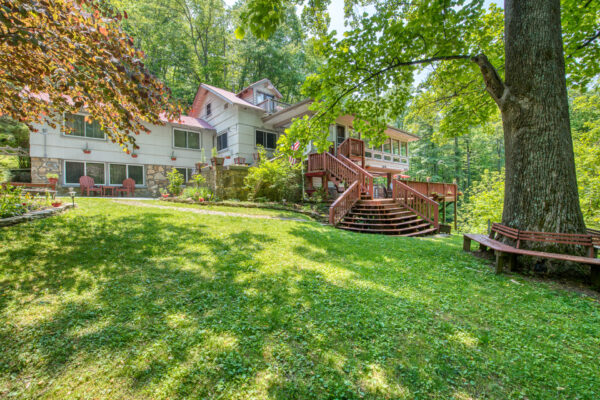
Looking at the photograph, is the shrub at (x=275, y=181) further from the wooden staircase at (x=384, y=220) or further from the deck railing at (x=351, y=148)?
the wooden staircase at (x=384, y=220)

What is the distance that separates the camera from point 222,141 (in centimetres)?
1748

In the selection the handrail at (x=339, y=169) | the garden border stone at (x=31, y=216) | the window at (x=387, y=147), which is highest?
the window at (x=387, y=147)

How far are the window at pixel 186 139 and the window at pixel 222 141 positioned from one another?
1.41 meters

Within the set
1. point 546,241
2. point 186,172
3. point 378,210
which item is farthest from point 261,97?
point 546,241

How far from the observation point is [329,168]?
11.6 metres

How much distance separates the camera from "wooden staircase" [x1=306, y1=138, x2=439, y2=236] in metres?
8.38

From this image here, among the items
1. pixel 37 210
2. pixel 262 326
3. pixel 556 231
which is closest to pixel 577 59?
pixel 556 231

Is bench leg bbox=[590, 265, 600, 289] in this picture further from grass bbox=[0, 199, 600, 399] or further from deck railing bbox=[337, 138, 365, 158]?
deck railing bbox=[337, 138, 365, 158]

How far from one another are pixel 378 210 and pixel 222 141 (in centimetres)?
1281

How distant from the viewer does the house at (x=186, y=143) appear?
518 inches

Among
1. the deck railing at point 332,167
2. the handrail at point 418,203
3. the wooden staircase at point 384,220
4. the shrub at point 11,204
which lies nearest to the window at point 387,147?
the deck railing at point 332,167

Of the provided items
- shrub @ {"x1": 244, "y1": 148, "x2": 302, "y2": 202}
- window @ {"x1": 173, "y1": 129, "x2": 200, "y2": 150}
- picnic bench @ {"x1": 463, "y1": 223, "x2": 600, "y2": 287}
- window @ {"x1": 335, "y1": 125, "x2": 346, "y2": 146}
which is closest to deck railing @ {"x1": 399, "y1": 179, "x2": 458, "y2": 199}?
window @ {"x1": 335, "y1": 125, "x2": 346, "y2": 146}

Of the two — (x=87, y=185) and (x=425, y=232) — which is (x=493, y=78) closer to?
(x=425, y=232)

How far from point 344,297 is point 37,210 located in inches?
306
